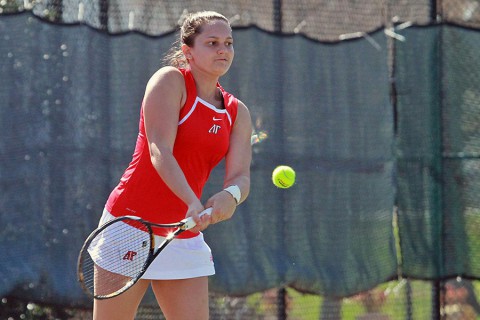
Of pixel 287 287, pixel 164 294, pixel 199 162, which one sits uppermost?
pixel 199 162

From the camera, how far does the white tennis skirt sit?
360cm

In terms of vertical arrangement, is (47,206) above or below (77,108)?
below

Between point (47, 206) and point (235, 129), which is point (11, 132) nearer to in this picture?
point (47, 206)

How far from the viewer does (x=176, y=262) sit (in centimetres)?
362

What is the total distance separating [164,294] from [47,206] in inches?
60.5

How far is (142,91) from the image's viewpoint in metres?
5.22

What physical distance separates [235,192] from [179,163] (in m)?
0.26

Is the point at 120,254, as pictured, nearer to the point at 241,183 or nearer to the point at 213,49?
the point at 241,183

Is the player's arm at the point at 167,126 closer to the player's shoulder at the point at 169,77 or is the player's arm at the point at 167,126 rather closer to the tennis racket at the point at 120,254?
the player's shoulder at the point at 169,77

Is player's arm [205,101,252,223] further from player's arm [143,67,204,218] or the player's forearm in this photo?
player's arm [143,67,204,218]

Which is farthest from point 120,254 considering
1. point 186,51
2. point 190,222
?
point 186,51

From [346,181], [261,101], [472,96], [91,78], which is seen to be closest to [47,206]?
[91,78]

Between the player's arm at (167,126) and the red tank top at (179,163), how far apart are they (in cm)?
8

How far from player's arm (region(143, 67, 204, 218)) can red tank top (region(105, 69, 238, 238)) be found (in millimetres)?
78
